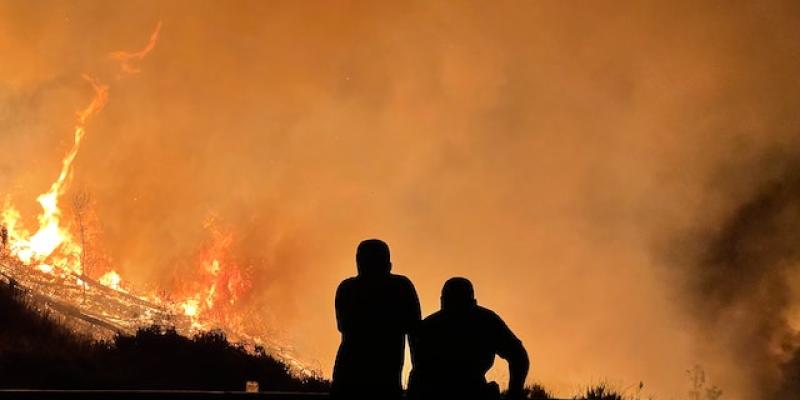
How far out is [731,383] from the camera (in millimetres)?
108938

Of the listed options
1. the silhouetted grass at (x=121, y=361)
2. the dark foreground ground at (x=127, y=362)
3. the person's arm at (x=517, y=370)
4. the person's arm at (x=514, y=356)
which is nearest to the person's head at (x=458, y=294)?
the person's arm at (x=514, y=356)

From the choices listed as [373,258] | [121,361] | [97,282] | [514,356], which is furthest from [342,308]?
[97,282]

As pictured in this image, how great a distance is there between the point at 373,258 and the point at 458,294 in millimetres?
740

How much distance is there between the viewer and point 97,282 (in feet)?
103

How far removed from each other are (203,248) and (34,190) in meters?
17.9

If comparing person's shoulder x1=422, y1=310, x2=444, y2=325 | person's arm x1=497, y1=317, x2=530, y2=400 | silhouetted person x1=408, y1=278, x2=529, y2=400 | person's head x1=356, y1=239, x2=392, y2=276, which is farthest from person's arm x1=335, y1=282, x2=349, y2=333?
person's arm x1=497, y1=317, x2=530, y2=400

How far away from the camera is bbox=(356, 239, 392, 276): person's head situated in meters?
5.43

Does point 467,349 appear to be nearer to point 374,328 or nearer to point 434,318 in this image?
point 434,318

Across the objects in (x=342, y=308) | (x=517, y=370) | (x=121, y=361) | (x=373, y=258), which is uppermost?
(x=121, y=361)

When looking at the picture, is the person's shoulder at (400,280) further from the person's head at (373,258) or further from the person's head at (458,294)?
the person's head at (458,294)

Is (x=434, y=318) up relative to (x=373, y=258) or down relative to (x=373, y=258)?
down

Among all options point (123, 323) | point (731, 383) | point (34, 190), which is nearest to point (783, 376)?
point (731, 383)

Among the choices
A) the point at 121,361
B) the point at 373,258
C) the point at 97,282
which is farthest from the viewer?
the point at 97,282

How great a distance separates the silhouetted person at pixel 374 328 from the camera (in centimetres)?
547
